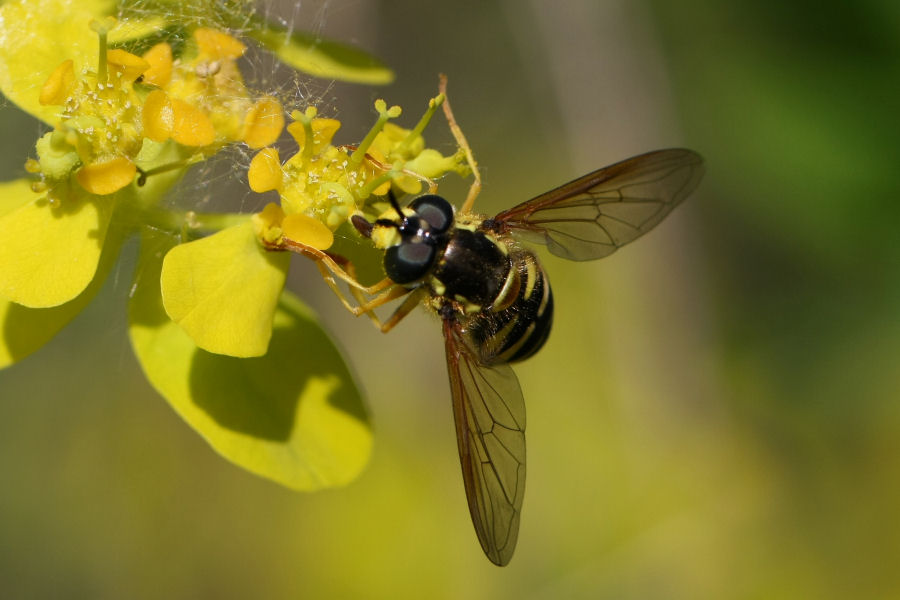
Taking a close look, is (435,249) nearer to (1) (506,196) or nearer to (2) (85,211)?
(2) (85,211)

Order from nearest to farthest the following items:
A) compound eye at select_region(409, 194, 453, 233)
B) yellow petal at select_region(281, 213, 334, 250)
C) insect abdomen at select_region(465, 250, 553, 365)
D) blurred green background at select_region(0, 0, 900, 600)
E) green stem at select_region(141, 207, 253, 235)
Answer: yellow petal at select_region(281, 213, 334, 250) < green stem at select_region(141, 207, 253, 235) < compound eye at select_region(409, 194, 453, 233) < insect abdomen at select_region(465, 250, 553, 365) < blurred green background at select_region(0, 0, 900, 600)

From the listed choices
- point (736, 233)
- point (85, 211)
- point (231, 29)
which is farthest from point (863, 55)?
point (85, 211)

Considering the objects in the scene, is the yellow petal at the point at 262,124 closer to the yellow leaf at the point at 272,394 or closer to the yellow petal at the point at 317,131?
the yellow petal at the point at 317,131

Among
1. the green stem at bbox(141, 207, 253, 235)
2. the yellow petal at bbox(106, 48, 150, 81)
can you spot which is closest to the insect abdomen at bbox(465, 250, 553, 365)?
the green stem at bbox(141, 207, 253, 235)

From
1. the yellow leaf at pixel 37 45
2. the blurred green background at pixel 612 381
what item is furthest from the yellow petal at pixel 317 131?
the blurred green background at pixel 612 381

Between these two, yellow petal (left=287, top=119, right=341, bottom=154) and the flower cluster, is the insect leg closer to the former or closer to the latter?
the flower cluster

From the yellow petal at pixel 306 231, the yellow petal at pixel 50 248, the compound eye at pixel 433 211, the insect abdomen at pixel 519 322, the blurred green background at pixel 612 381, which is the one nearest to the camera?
the yellow petal at pixel 50 248

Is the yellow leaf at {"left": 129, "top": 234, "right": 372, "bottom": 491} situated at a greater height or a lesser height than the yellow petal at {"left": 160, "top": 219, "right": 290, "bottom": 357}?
lesser
